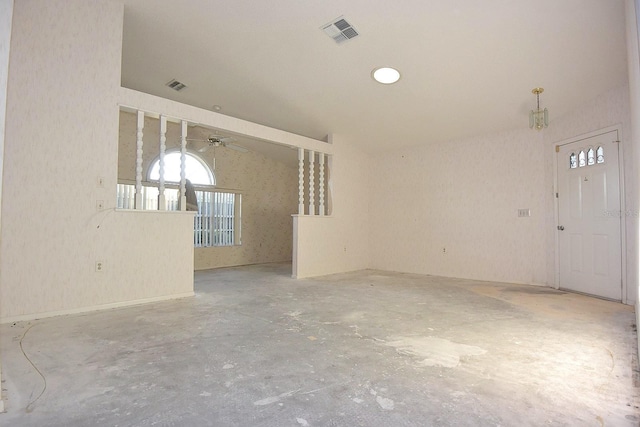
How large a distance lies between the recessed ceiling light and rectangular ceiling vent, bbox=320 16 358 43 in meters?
0.66

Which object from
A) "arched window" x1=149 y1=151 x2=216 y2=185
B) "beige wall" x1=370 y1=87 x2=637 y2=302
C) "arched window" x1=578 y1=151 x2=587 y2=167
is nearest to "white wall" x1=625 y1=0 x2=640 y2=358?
"beige wall" x1=370 y1=87 x2=637 y2=302

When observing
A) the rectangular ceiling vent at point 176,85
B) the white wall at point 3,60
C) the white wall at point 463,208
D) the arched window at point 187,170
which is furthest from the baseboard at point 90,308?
the white wall at point 463,208

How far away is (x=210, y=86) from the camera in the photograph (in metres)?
5.19

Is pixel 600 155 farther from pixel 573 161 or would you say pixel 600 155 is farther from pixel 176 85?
pixel 176 85

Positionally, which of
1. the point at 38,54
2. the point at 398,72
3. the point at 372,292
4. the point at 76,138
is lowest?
the point at 372,292

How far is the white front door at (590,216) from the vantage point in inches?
159

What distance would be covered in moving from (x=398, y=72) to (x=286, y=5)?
1.59 meters

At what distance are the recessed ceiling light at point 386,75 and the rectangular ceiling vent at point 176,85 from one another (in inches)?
118

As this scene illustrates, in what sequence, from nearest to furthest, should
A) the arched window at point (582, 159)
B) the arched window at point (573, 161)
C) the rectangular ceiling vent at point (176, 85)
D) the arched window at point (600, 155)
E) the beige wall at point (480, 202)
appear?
1. the arched window at point (600, 155)
2. the arched window at point (582, 159)
3. the arched window at point (573, 161)
4. the beige wall at point (480, 202)
5. the rectangular ceiling vent at point (176, 85)

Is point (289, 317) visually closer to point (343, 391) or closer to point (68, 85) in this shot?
point (343, 391)

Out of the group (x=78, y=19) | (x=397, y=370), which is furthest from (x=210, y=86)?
(x=397, y=370)

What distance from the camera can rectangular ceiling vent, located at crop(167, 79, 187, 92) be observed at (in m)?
5.17

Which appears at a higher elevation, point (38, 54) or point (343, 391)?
point (38, 54)

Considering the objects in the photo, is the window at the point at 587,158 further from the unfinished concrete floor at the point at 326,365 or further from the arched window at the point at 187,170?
the arched window at the point at 187,170
